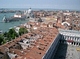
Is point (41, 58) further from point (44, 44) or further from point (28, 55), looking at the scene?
point (44, 44)

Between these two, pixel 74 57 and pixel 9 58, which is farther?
pixel 74 57

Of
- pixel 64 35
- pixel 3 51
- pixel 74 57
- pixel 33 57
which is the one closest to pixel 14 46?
pixel 3 51

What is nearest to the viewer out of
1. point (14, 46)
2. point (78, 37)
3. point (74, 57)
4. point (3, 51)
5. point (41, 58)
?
point (41, 58)

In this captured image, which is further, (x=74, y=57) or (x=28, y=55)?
(x=74, y=57)

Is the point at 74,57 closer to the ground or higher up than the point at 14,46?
closer to the ground

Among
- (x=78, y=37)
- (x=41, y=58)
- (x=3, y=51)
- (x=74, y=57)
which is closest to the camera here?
(x=41, y=58)

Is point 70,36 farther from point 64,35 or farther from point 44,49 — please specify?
point 44,49

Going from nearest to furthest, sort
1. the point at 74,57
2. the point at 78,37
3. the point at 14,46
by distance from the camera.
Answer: the point at 14,46 → the point at 74,57 → the point at 78,37

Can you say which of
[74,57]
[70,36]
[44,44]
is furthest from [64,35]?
[44,44]

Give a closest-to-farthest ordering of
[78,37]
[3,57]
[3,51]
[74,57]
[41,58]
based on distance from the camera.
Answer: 1. [41,58]
2. [3,57]
3. [3,51]
4. [74,57]
5. [78,37]
